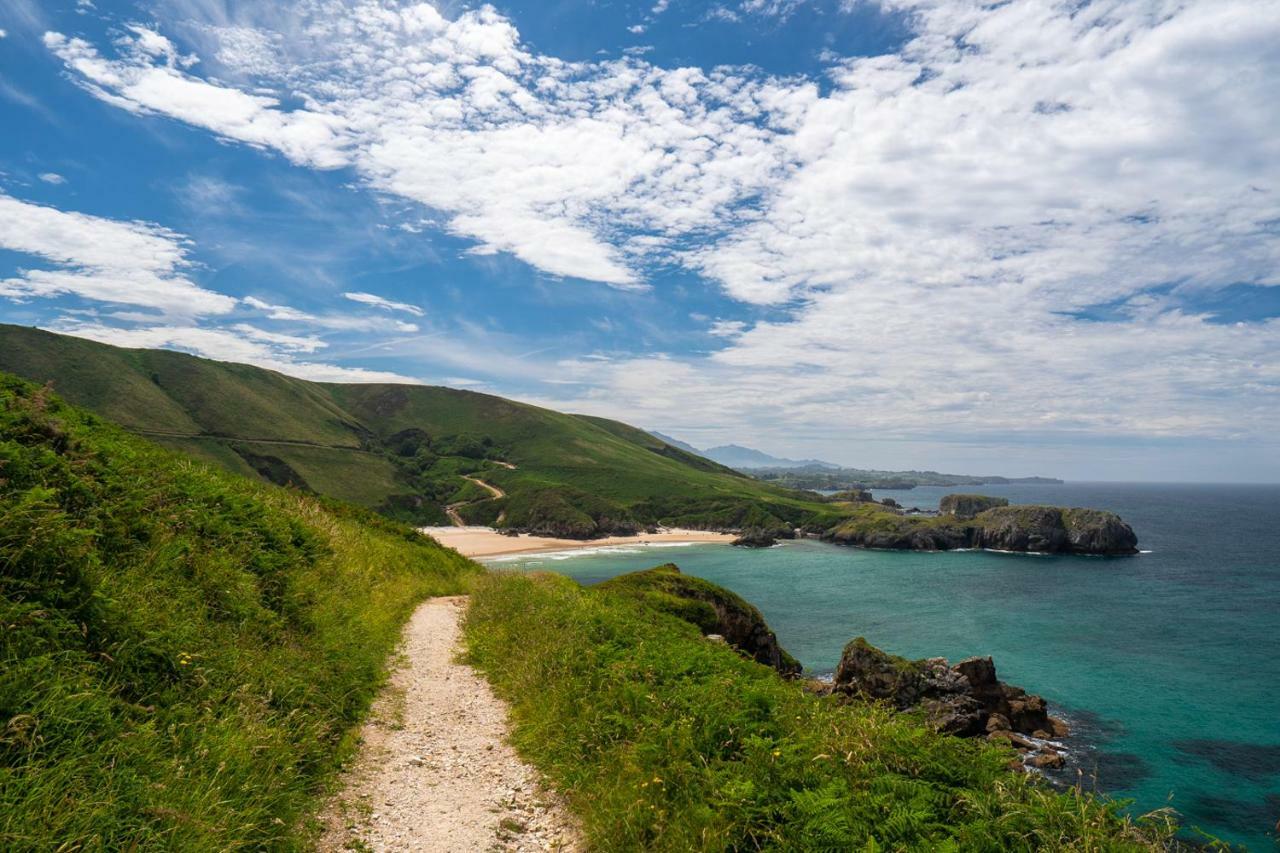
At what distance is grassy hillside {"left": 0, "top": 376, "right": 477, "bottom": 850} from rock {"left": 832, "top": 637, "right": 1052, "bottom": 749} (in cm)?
2731

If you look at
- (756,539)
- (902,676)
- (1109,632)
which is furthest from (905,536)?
(902,676)

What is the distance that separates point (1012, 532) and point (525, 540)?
103923mm

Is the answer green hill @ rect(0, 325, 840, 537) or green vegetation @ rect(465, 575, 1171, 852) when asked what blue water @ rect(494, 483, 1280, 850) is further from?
green hill @ rect(0, 325, 840, 537)

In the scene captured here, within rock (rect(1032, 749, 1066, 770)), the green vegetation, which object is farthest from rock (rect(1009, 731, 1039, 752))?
the green vegetation

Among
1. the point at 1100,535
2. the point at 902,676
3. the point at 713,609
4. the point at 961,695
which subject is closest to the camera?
the point at 961,695

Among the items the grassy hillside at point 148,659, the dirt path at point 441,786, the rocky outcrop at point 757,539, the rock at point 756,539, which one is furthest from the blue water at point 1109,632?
the rocky outcrop at point 757,539

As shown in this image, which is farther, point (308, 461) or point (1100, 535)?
point (308, 461)

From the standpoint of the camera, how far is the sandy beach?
121 meters

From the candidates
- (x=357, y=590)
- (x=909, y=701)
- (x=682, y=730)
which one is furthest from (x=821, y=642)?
(x=682, y=730)

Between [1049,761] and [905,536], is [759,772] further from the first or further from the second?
[905,536]

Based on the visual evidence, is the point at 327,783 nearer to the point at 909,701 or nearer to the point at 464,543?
the point at 909,701

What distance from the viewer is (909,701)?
32.8 m

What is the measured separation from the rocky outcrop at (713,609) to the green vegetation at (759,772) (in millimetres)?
23357

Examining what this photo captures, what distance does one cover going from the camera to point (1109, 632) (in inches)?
2296
